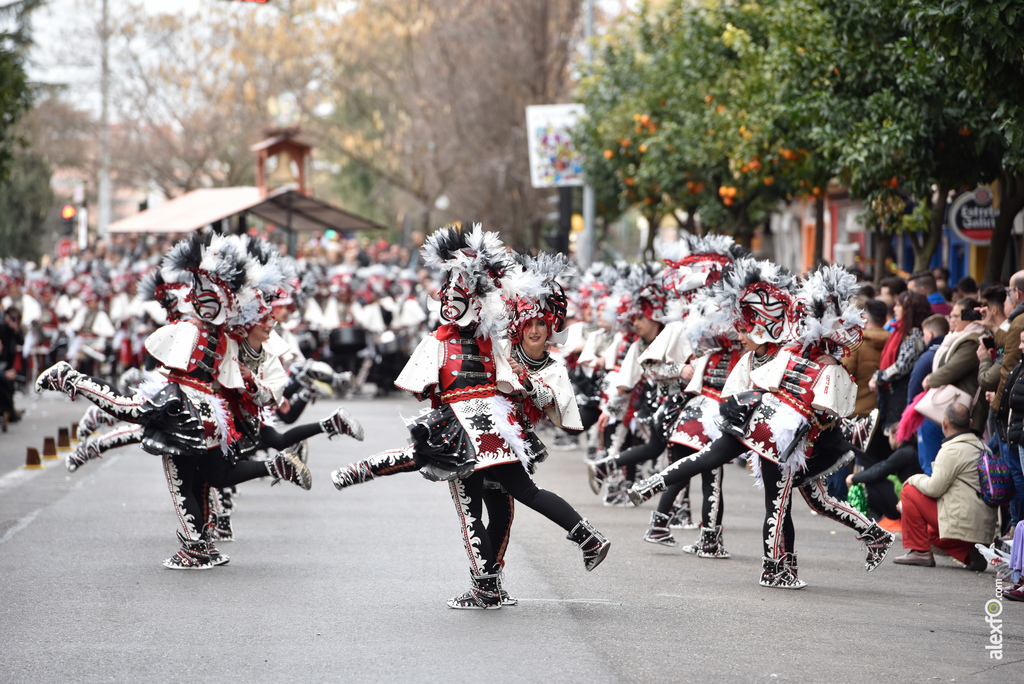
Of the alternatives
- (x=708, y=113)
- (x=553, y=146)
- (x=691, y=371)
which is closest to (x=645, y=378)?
(x=691, y=371)

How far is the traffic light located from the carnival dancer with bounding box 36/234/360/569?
2726 centimetres

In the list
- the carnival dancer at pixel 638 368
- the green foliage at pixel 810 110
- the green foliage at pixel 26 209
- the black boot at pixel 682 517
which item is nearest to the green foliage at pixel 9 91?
the green foliage at pixel 810 110

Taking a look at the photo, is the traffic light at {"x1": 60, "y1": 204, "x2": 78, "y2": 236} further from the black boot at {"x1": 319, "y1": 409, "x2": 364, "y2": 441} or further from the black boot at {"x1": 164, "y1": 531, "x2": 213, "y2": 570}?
the black boot at {"x1": 164, "y1": 531, "x2": 213, "y2": 570}

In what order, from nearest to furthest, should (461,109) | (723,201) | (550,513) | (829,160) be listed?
(550,513) → (829,160) → (723,201) → (461,109)

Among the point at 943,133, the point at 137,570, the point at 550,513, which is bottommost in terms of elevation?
the point at 137,570

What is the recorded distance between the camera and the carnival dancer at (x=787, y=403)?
7.84 m

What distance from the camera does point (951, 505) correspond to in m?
8.94

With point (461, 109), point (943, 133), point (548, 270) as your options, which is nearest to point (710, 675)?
point (548, 270)

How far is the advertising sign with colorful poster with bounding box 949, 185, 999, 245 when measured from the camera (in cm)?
1434

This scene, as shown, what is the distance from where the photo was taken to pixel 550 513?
7.01 metres

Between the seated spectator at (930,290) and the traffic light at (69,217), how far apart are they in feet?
87.1

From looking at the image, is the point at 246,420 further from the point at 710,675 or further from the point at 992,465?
the point at 992,465

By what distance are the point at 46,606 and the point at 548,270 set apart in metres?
3.24

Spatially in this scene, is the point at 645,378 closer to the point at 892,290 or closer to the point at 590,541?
the point at 892,290
